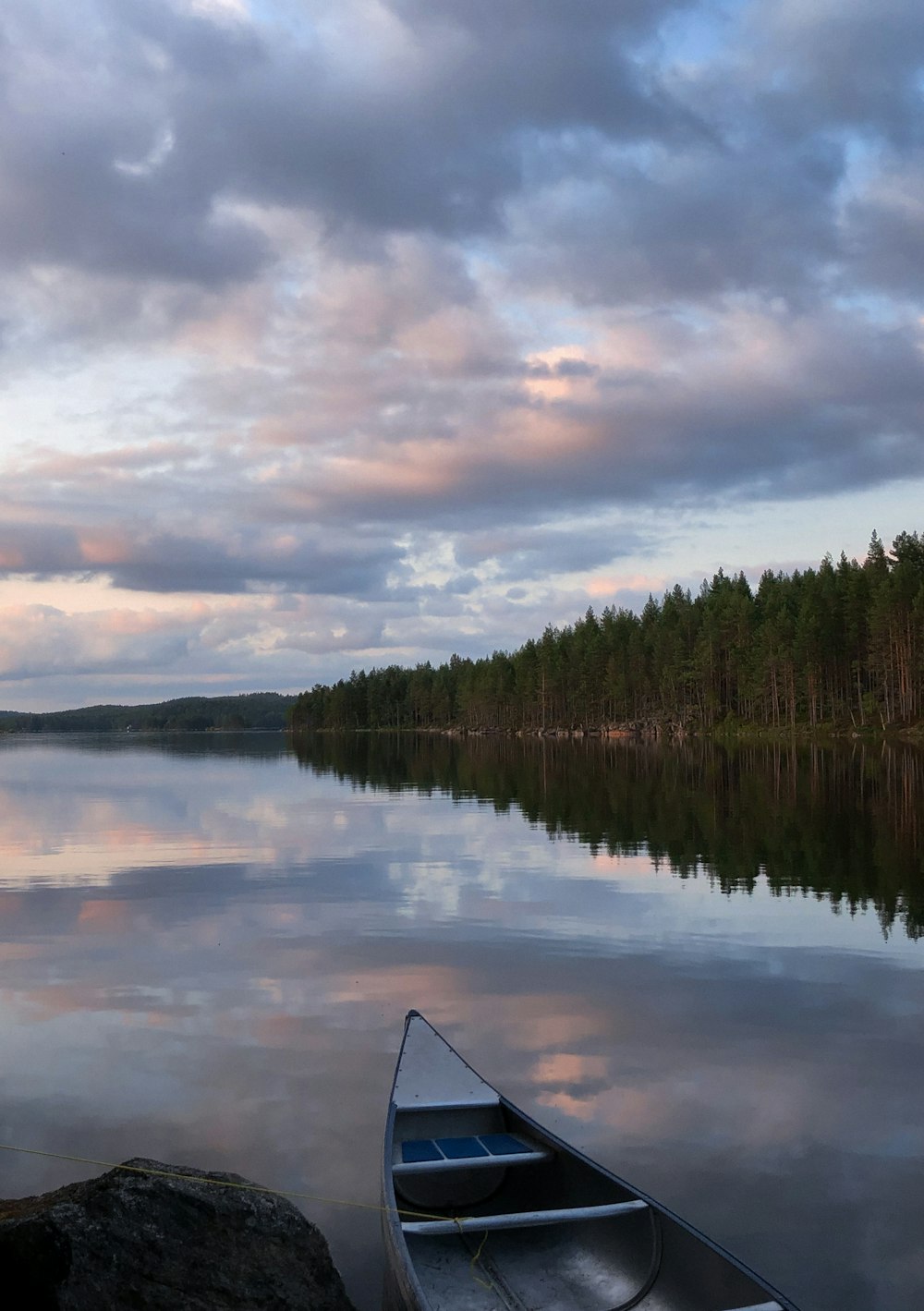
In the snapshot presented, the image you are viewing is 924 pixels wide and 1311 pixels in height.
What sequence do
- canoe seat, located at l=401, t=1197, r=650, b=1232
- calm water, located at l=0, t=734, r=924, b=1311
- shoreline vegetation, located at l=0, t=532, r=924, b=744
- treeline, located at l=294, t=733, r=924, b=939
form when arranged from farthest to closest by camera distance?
shoreline vegetation, located at l=0, t=532, r=924, b=744, treeline, located at l=294, t=733, r=924, b=939, calm water, located at l=0, t=734, r=924, b=1311, canoe seat, located at l=401, t=1197, r=650, b=1232

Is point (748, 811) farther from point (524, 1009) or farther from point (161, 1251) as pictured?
point (161, 1251)

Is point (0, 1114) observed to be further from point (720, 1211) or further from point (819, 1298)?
point (819, 1298)

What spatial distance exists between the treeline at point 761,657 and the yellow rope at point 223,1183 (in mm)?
106823

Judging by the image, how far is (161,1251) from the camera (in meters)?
→ 7.19

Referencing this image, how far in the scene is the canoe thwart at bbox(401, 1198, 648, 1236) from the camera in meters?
7.83

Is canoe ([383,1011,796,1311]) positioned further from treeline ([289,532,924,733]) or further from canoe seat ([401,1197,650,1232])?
treeline ([289,532,924,733])

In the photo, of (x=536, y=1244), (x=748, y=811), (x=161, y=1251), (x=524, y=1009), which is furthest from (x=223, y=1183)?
(x=748, y=811)

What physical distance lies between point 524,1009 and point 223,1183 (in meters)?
8.55

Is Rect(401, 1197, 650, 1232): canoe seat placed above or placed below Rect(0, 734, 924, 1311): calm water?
above

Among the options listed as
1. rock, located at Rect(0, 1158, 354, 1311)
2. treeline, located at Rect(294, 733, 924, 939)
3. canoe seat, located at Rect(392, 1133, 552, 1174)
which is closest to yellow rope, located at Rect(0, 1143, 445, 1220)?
rock, located at Rect(0, 1158, 354, 1311)

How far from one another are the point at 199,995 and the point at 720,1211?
34.1 feet

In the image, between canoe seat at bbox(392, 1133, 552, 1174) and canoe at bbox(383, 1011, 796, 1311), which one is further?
canoe seat at bbox(392, 1133, 552, 1174)

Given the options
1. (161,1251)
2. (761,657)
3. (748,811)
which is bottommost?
(748,811)

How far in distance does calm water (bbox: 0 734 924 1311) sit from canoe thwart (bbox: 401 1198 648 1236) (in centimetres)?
103
